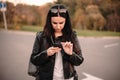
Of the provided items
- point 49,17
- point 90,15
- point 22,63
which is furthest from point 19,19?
point 49,17

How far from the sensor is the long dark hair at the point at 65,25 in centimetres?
160

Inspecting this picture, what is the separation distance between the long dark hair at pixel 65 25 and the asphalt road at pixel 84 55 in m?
0.90

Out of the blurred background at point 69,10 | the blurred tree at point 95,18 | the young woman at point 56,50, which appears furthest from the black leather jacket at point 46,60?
the blurred tree at point 95,18

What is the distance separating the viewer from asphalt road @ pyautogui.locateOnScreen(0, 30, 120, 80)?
8.39 ft

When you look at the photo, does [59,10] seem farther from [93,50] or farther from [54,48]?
[93,50]

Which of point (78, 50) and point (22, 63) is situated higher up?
point (78, 50)

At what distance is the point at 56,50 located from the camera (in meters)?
1.53

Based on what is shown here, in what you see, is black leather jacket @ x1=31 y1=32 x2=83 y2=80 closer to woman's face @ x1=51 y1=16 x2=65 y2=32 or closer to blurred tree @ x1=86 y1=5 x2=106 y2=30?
woman's face @ x1=51 y1=16 x2=65 y2=32

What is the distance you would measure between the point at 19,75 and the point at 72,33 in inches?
44.9

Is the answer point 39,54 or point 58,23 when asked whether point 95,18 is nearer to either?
point 58,23

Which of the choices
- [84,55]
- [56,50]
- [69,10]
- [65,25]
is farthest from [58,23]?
[84,55]

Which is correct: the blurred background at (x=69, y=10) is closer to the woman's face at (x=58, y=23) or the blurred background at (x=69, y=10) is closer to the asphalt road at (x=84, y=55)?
the asphalt road at (x=84, y=55)

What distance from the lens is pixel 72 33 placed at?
1.64 m

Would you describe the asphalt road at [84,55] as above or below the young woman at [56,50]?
below
